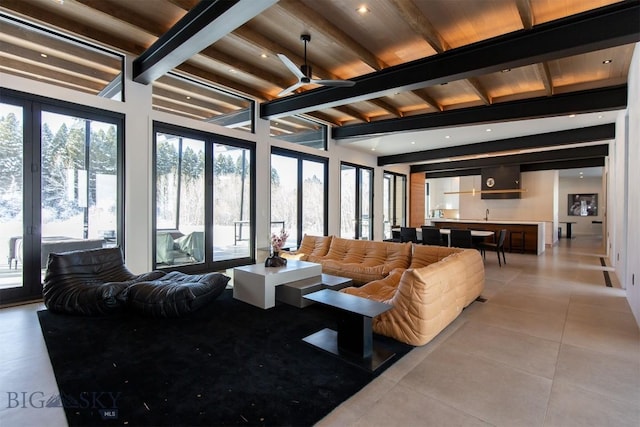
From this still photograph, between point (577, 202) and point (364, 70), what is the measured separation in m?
15.8

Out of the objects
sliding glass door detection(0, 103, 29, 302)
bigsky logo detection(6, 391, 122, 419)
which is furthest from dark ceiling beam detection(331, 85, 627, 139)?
bigsky logo detection(6, 391, 122, 419)

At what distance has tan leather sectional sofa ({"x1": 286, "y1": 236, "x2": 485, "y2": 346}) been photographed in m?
2.91

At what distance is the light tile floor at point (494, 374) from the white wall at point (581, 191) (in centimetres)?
1433

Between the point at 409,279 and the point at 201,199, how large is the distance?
4446 millimetres

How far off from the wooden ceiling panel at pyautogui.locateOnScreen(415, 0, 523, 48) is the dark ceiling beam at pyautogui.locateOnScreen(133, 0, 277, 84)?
1.90 metres

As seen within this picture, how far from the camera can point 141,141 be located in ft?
16.7

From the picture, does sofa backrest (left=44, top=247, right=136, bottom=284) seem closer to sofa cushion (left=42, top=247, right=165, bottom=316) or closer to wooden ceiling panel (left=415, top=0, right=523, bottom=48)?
sofa cushion (left=42, top=247, right=165, bottom=316)

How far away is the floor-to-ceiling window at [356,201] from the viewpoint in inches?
376

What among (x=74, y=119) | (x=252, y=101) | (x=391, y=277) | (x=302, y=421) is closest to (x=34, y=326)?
(x=74, y=119)

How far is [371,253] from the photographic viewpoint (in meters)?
5.17

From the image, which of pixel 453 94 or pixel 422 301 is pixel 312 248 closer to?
pixel 422 301

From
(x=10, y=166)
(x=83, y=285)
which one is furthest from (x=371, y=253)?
(x=10, y=166)

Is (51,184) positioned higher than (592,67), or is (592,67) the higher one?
(592,67)

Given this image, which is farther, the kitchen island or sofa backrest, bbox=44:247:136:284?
the kitchen island
